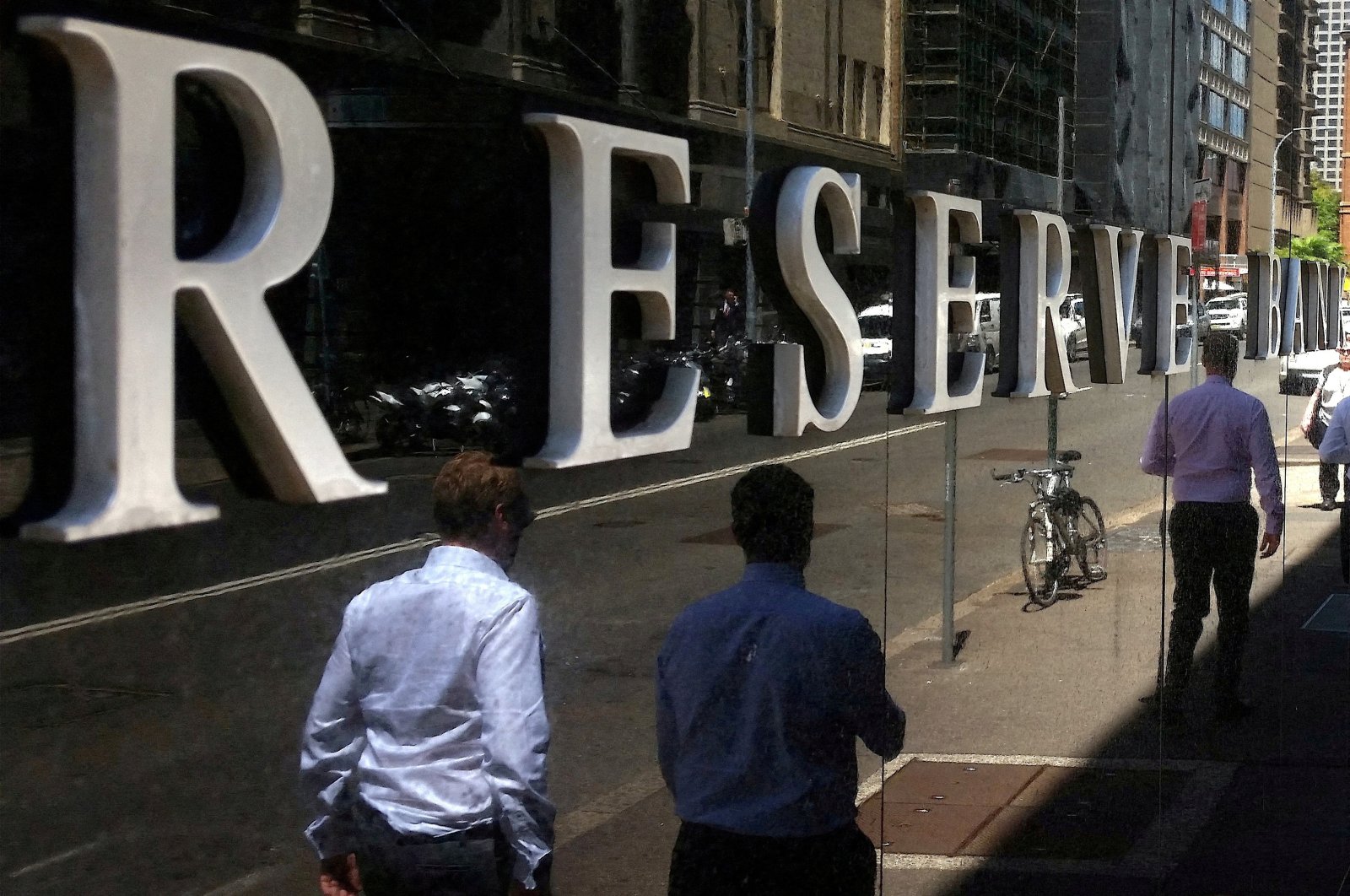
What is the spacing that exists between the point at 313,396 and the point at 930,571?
239cm

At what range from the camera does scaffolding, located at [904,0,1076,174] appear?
15.6ft

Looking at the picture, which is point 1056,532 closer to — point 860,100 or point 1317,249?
point 860,100

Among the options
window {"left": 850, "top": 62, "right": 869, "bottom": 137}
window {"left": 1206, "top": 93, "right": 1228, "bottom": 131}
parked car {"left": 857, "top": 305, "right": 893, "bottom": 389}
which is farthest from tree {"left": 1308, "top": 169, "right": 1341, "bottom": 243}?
parked car {"left": 857, "top": 305, "right": 893, "bottom": 389}

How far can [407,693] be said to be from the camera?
299 centimetres

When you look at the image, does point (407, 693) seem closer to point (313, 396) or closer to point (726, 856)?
point (313, 396)

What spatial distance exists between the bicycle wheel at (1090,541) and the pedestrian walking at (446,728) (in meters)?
2.81

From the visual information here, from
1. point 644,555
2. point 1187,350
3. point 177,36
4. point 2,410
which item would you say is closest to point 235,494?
point 2,410

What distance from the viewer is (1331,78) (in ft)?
34.9

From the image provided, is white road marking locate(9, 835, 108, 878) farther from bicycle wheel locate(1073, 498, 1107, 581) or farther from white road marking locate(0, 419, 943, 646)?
bicycle wheel locate(1073, 498, 1107, 581)

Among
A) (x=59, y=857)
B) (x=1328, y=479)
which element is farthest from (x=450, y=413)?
(x=1328, y=479)

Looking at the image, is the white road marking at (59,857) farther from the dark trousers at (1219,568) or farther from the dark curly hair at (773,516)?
the dark trousers at (1219,568)

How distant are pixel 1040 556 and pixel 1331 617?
4.92 meters

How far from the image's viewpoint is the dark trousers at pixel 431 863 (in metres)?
3.01

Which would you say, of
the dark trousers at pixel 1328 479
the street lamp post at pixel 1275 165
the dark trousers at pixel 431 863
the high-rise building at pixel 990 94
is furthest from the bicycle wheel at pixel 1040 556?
the dark trousers at pixel 1328 479
